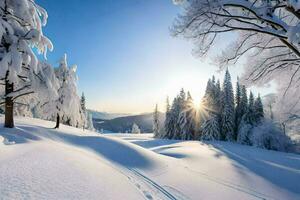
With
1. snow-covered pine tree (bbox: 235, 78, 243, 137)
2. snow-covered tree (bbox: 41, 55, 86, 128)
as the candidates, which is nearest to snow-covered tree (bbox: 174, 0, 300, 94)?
snow-covered tree (bbox: 41, 55, 86, 128)

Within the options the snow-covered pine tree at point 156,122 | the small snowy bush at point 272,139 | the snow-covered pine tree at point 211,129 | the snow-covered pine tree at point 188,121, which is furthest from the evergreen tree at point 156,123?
the small snowy bush at point 272,139

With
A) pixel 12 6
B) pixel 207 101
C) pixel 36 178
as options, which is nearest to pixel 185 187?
pixel 36 178

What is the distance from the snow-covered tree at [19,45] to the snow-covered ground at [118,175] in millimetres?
2547

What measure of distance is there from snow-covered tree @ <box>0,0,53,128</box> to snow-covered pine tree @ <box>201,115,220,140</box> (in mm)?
34099

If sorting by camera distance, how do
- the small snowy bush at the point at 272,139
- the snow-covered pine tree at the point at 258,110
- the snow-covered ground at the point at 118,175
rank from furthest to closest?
the snow-covered pine tree at the point at 258,110 < the small snowy bush at the point at 272,139 < the snow-covered ground at the point at 118,175

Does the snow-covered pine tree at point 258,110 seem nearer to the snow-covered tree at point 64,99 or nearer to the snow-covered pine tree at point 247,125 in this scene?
the snow-covered pine tree at point 247,125

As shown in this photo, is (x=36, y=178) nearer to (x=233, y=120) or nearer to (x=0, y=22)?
(x=0, y=22)

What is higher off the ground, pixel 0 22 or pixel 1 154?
pixel 0 22

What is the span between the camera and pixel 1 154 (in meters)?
7.71

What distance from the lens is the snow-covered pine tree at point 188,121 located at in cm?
4975

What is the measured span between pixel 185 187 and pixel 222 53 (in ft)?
16.6

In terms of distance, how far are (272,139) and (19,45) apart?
33608 mm

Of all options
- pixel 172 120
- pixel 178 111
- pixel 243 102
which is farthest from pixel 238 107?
pixel 172 120

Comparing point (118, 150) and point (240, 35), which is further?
point (118, 150)
